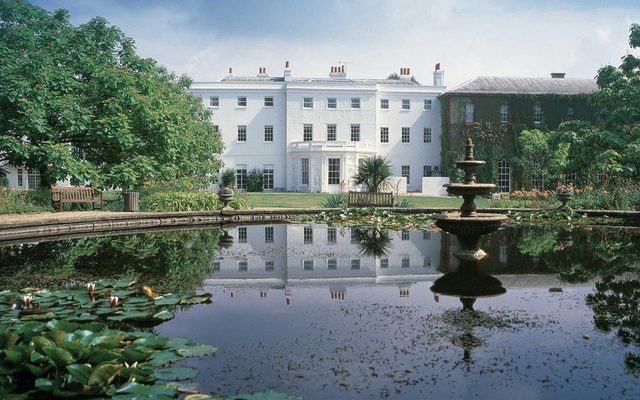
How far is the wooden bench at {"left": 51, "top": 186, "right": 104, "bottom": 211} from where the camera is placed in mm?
17156

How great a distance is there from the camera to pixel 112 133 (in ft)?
56.5

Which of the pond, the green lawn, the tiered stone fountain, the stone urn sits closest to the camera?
the pond

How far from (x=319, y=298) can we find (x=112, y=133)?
12.2m

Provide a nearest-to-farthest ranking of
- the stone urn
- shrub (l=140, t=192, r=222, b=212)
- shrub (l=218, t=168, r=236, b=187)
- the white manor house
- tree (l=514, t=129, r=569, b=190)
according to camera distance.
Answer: the stone urn, shrub (l=140, t=192, r=222, b=212), tree (l=514, t=129, r=569, b=190), shrub (l=218, t=168, r=236, b=187), the white manor house

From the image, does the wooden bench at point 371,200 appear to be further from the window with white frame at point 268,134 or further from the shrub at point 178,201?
the window with white frame at point 268,134

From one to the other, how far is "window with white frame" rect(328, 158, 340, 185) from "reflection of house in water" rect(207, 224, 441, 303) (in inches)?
953

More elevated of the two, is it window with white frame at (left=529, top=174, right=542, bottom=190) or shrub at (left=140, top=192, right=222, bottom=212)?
window with white frame at (left=529, top=174, right=542, bottom=190)

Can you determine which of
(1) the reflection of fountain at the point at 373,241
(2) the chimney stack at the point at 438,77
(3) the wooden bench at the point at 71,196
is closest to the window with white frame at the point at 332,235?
(1) the reflection of fountain at the point at 373,241

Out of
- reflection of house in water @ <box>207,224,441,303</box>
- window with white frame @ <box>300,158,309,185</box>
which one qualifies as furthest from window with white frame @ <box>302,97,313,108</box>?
reflection of house in water @ <box>207,224,441,303</box>

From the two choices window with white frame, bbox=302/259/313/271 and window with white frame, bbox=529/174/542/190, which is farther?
window with white frame, bbox=529/174/542/190

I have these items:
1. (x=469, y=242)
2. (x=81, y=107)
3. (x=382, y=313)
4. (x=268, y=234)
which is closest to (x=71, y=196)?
(x=81, y=107)

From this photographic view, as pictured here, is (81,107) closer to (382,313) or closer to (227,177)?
(382,313)

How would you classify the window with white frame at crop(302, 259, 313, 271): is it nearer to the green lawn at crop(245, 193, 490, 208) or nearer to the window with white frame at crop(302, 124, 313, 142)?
the green lawn at crop(245, 193, 490, 208)

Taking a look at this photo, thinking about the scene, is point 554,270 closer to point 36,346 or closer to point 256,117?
point 36,346
